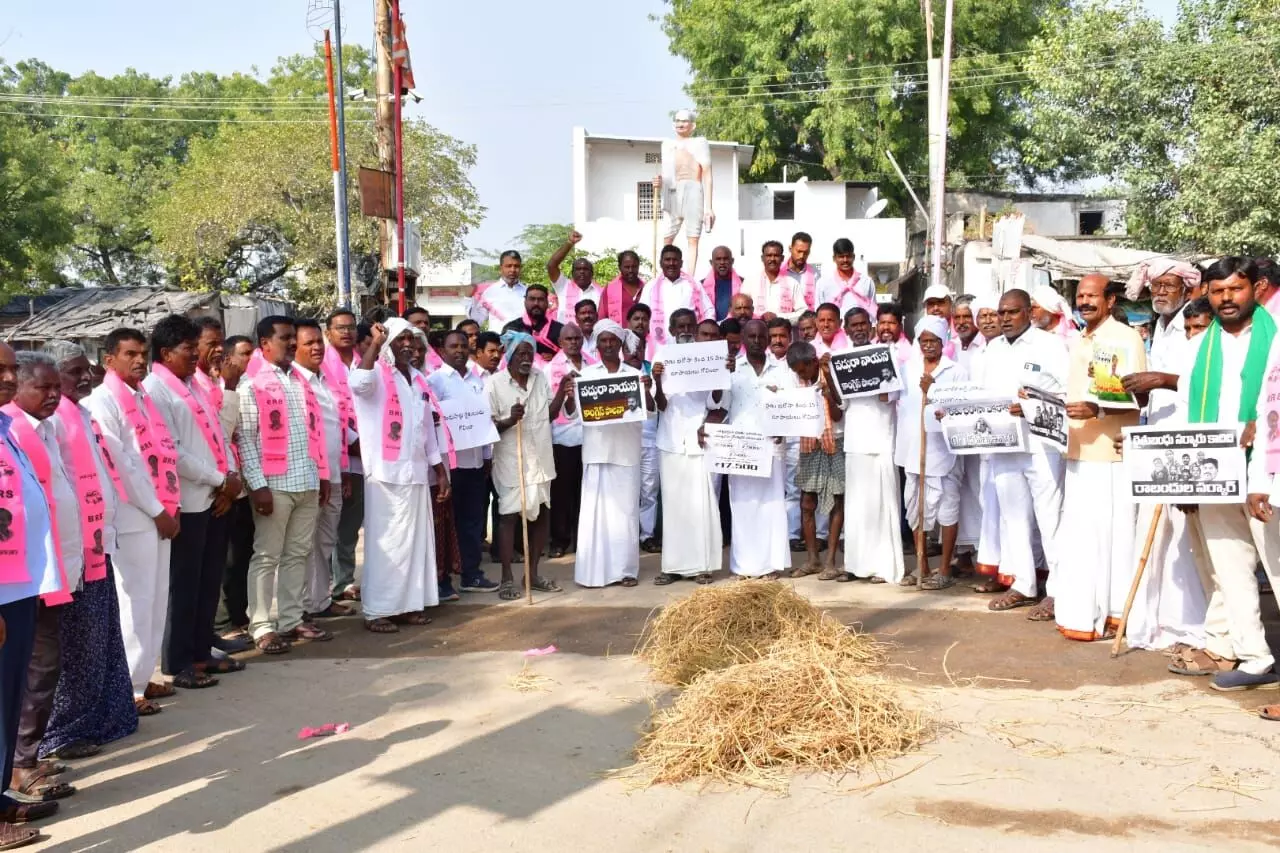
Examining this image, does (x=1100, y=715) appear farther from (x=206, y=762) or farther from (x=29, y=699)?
(x=29, y=699)

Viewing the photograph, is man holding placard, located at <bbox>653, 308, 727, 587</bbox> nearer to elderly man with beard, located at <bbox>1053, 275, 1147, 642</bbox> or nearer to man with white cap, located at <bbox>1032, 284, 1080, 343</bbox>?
man with white cap, located at <bbox>1032, 284, 1080, 343</bbox>

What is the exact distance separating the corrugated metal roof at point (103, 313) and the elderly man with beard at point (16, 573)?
73.7ft

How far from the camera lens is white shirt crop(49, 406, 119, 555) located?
491 centimetres

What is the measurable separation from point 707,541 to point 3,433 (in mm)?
5578

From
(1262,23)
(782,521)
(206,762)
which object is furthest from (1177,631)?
(1262,23)

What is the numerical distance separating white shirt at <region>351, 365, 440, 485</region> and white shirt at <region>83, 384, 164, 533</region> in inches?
72.1

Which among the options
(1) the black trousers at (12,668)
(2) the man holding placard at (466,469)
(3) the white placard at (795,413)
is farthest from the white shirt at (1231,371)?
(1) the black trousers at (12,668)

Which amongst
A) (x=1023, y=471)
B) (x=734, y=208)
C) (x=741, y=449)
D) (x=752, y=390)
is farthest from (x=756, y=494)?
(x=734, y=208)

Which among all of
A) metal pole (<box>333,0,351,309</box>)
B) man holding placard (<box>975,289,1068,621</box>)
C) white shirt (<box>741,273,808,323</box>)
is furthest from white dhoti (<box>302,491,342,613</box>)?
metal pole (<box>333,0,351,309</box>)

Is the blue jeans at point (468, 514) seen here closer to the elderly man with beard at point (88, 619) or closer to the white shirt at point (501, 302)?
the white shirt at point (501, 302)

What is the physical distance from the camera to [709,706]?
5043 mm

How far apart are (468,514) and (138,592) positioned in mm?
3335

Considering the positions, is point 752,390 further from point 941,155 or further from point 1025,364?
point 941,155

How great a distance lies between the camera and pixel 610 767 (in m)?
4.94
